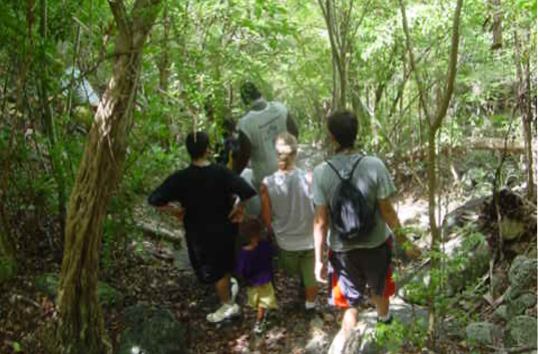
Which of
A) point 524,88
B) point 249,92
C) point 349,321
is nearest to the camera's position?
point 349,321

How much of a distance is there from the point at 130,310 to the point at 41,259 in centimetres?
103

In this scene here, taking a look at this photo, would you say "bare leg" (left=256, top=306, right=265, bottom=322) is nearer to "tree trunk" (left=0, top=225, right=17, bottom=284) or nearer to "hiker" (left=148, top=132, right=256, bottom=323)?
"hiker" (left=148, top=132, right=256, bottom=323)

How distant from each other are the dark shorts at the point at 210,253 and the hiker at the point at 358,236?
3.78 feet

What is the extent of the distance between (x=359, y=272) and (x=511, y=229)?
8.86 ft

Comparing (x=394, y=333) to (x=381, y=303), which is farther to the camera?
(x=381, y=303)

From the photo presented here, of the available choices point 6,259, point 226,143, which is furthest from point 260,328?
point 226,143

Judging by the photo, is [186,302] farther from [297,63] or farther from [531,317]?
[297,63]

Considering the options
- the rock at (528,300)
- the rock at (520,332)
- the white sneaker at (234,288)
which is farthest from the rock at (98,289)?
the rock at (528,300)

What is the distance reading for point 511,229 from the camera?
5.14 metres

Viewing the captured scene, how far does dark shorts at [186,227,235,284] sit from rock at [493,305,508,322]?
258 centimetres

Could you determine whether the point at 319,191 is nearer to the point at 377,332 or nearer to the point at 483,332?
the point at 377,332

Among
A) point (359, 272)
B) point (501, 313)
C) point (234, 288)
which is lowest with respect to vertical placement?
point (501, 313)

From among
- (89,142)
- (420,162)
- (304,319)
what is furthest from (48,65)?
(420,162)

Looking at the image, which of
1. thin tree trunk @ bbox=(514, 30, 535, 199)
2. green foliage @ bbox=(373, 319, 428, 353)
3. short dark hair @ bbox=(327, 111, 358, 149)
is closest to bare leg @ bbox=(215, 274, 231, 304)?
green foliage @ bbox=(373, 319, 428, 353)
